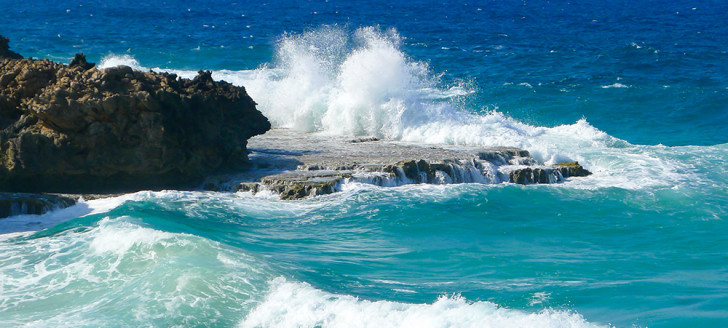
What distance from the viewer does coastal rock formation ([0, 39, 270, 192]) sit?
12.5 metres

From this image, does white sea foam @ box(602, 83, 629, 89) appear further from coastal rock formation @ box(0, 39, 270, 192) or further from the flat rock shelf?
coastal rock formation @ box(0, 39, 270, 192)

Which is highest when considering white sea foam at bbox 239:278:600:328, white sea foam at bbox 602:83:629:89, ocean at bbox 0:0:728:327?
white sea foam at bbox 602:83:629:89

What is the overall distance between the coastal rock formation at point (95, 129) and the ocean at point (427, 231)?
72 cm

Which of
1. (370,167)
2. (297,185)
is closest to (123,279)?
(297,185)

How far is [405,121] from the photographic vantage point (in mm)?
19344

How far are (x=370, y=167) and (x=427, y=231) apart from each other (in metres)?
2.70

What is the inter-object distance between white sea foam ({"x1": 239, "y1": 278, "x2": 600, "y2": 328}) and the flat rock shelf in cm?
510

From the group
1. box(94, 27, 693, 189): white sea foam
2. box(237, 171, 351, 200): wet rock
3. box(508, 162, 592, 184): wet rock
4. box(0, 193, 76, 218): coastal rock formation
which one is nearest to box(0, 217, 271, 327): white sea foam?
box(0, 193, 76, 218): coastal rock formation

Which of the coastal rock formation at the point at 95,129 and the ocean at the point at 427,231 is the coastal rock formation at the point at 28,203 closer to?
the ocean at the point at 427,231

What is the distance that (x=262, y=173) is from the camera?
14312 millimetres

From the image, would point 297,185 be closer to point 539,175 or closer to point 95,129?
point 95,129

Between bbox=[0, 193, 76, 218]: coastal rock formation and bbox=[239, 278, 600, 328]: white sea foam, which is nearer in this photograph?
bbox=[239, 278, 600, 328]: white sea foam

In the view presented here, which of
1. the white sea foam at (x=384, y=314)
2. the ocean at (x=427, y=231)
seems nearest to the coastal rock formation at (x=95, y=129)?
the ocean at (x=427, y=231)

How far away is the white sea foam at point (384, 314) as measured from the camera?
770 cm
